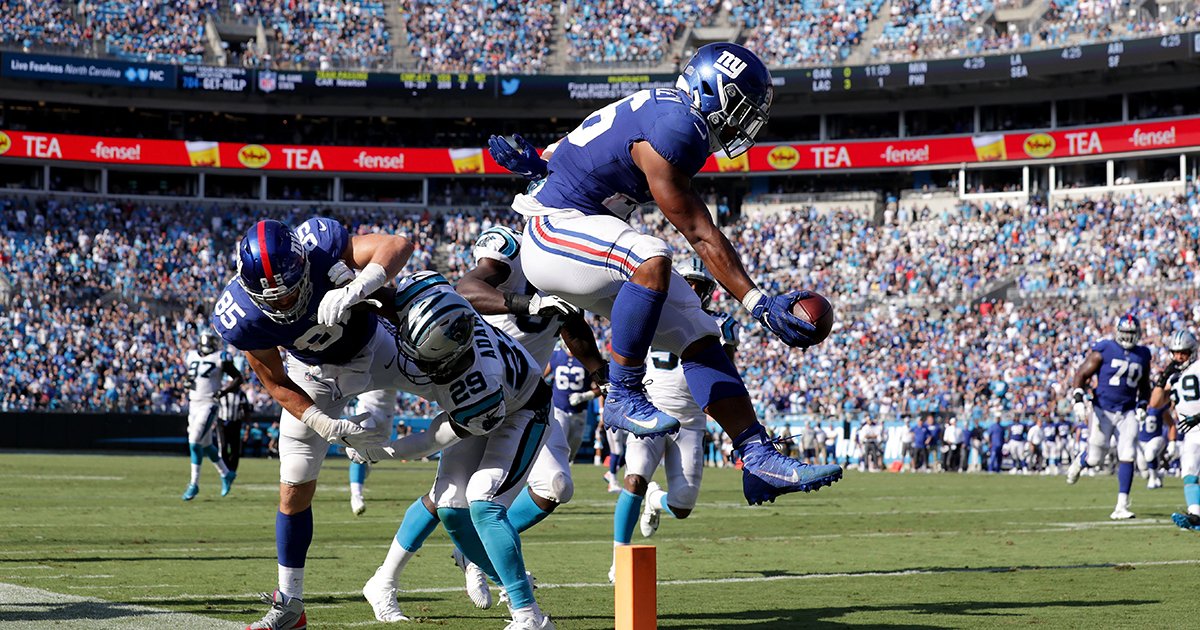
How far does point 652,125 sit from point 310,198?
1649 inches

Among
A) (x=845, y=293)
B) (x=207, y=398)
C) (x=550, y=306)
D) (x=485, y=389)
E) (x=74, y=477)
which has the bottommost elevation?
(x=74, y=477)

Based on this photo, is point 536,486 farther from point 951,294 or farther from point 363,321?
point 951,294

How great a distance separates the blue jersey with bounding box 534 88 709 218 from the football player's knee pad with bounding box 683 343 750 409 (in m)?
0.76

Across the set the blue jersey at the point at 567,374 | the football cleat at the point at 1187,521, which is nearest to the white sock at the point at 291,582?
the football cleat at the point at 1187,521

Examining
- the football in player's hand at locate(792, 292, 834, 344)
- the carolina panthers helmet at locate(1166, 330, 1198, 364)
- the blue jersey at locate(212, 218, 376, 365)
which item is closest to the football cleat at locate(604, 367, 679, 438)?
the football in player's hand at locate(792, 292, 834, 344)

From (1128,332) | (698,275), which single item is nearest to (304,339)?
(698,275)

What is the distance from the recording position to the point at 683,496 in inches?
311

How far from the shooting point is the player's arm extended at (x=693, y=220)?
5078mm

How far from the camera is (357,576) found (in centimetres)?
752

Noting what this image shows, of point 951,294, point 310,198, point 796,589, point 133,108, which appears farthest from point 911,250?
point 796,589

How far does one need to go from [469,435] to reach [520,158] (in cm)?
134

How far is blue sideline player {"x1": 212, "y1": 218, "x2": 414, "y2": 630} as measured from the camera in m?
5.13

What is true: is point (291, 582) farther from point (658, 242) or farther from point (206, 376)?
point (206, 376)

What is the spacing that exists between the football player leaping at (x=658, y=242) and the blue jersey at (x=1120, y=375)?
926 cm
